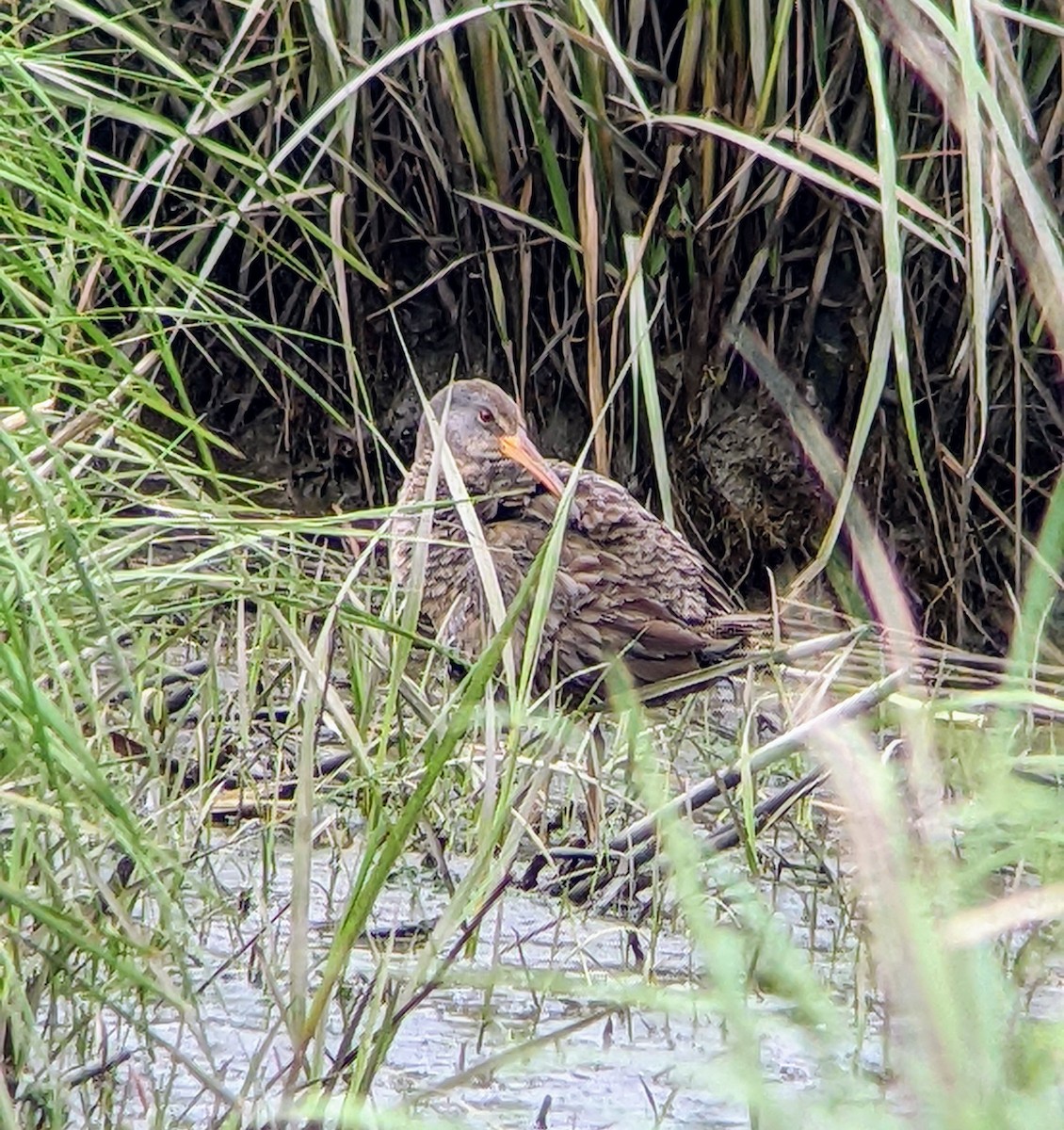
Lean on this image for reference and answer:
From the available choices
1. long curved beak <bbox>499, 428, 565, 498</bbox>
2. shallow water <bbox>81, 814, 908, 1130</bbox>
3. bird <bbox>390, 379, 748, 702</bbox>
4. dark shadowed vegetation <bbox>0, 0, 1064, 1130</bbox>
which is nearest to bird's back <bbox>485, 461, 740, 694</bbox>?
bird <bbox>390, 379, 748, 702</bbox>

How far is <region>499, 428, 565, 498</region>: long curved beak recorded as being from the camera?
4684 millimetres

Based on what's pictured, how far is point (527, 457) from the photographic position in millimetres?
4707

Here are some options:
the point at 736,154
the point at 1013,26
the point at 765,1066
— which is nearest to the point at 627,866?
the point at 765,1066

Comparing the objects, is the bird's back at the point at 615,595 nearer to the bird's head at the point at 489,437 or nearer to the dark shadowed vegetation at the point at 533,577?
the dark shadowed vegetation at the point at 533,577

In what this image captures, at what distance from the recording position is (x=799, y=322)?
507 cm

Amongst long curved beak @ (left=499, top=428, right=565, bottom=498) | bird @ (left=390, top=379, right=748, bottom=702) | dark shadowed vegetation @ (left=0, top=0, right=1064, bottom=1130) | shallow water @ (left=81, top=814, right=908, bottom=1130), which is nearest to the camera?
dark shadowed vegetation @ (left=0, top=0, right=1064, bottom=1130)

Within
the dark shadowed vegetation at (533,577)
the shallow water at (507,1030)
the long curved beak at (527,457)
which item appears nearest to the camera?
the dark shadowed vegetation at (533,577)

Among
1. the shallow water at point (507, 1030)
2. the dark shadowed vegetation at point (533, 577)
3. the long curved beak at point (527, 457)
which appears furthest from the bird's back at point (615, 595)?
the shallow water at point (507, 1030)

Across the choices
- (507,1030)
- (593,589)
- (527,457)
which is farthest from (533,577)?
(527,457)

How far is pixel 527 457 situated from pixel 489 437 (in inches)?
4.8

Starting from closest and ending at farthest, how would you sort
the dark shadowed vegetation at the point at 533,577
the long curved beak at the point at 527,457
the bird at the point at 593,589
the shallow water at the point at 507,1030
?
the dark shadowed vegetation at the point at 533,577 < the shallow water at the point at 507,1030 < the bird at the point at 593,589 < the long curved beak at the point at 527,457

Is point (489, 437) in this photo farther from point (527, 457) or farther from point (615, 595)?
point (615, 595)

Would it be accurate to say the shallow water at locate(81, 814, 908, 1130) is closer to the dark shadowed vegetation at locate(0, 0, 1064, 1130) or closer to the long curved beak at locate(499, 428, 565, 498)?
the dark shadowed vegetation at locate(0, 0, 1064, 1130)

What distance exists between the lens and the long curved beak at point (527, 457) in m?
4.68
